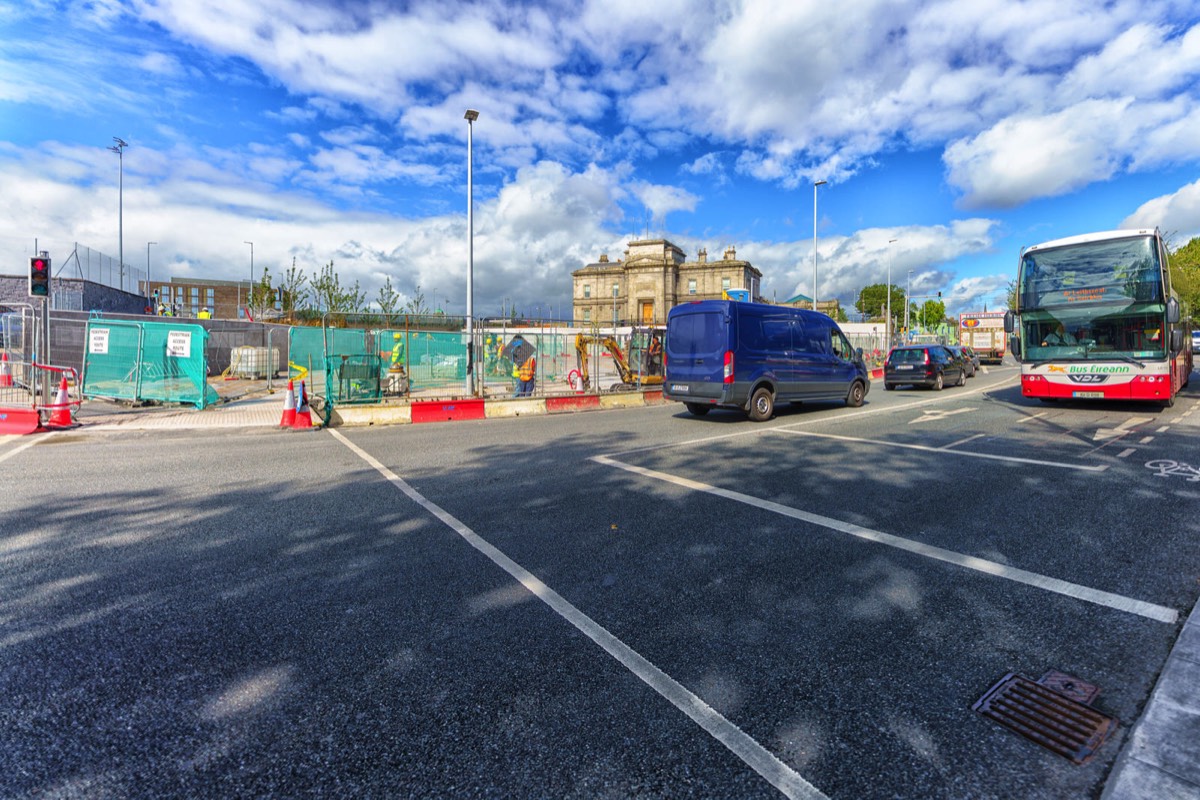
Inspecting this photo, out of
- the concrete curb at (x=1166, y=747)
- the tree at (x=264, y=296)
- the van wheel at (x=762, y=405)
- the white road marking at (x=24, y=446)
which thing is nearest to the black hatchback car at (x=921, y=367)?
the van wheel at (x=762, y=405)

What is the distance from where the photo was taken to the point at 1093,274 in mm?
12023

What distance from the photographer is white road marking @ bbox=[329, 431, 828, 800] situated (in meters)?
2.11

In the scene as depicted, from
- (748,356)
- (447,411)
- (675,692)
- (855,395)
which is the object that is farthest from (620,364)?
(675,692)

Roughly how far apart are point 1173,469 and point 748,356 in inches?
251

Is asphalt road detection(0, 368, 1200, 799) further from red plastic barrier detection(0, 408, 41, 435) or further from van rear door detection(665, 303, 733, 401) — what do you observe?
red plastic barrier detection(0, 408, 41, 435)

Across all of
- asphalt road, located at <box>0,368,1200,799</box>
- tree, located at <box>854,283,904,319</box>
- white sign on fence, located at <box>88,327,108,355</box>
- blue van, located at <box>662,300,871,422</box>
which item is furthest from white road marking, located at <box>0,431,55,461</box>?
tree, located at <box>854,283,904,319</box>

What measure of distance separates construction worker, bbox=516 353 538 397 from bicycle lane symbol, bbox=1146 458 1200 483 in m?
12.8

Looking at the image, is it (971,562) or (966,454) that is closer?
(971,562)

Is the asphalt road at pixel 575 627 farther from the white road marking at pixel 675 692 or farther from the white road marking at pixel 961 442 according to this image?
the white road marking at pixel 961 442

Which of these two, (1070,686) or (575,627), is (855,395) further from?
(575,627)

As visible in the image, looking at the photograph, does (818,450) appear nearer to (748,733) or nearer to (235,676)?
(748,733)

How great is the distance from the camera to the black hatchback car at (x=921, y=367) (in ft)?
66.3

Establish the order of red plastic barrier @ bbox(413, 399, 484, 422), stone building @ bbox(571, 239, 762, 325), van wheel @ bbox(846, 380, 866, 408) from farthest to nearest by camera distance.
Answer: stone building @ bbox(571, 239, 762, 325) < van wheel @ bbox(846, 380, 866, 408) < red plastic barrier @ bbox(413, 399, 484, 422)

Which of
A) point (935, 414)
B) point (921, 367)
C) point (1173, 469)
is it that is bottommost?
point (1173, 469)
